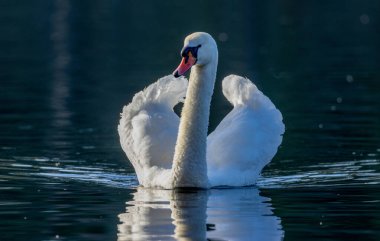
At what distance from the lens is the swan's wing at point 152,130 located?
15.4 m

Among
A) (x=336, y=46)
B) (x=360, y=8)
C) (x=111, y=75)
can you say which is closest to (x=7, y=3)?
(x=360, y=8)

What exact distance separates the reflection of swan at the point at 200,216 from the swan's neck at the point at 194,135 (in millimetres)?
162

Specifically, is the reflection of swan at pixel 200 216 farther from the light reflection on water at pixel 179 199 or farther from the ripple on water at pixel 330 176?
the ripple on water at pixel 330 176

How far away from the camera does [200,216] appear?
1315 centimetres

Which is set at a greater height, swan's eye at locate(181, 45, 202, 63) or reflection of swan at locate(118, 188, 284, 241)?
swan's eye at locate(181, 45, 202, 63)

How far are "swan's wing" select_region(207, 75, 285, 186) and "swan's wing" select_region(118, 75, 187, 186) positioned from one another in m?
0.51

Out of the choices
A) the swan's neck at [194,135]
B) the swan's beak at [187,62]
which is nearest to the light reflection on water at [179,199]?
the swan's neck at [194,135]

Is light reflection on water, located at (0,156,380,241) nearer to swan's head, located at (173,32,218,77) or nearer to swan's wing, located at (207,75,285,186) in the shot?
swan's wing, located at (207,75,285,186)

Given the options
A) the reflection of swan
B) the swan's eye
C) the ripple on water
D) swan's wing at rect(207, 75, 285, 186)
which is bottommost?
the reflection of swan

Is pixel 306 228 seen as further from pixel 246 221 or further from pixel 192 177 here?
pixel 192 177

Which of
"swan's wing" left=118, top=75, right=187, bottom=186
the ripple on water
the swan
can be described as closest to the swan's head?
the swan

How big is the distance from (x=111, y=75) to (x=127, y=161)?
11753 mm

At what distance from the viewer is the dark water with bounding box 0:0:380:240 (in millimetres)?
12766

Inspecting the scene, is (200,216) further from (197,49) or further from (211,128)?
(211,128)
